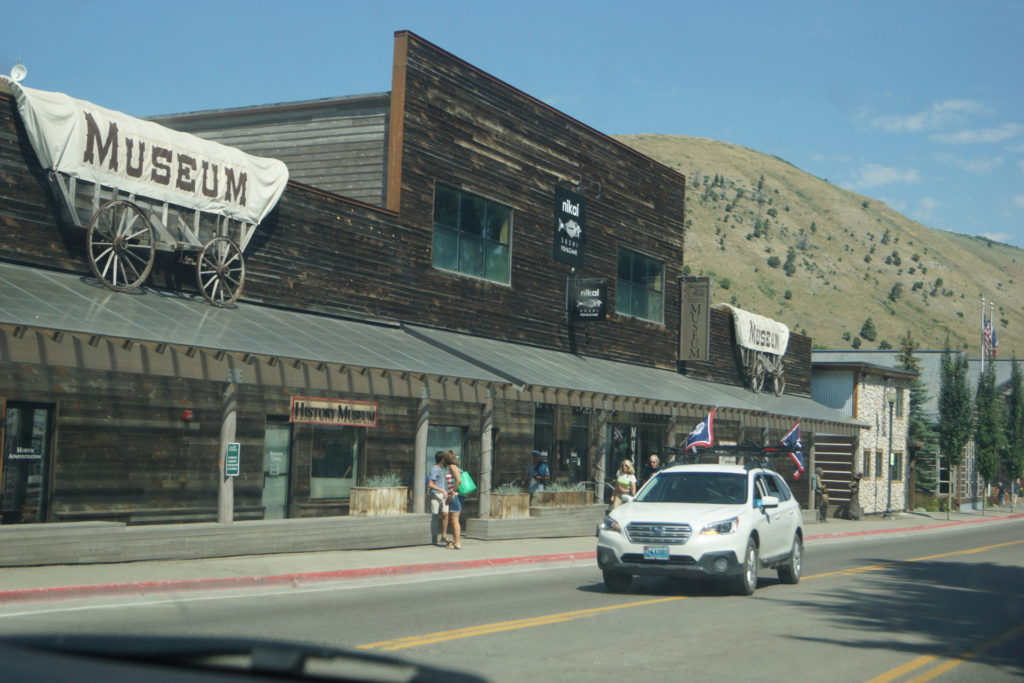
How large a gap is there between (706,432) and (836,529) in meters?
10.3

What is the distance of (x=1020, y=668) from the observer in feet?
32.3

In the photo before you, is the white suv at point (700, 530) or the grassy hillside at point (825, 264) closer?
the white suv at point (700, 530)

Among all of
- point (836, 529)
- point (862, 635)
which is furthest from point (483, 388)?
point (836, 529)

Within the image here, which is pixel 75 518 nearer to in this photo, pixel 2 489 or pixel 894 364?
pixel 2 489

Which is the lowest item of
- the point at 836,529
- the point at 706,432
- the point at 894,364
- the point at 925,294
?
the point at 836,529

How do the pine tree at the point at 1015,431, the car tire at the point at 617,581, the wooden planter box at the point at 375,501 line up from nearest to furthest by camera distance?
1. the car tire at the point at 617,581
2. the wooden planter box at the point at 375,501
3. the pine tree at the point at 1015,431

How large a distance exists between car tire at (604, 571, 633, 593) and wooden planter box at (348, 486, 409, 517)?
20.8 ft

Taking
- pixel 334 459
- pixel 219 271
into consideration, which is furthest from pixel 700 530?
pixel 219 271

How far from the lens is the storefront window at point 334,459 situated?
21.6 meters

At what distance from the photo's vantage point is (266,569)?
15453 millimetres

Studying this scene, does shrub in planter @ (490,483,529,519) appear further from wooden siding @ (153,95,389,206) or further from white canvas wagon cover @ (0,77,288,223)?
white canvas wagon cover @ (0,77,288,223)

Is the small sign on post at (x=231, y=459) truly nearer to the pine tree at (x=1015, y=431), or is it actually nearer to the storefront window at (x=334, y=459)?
the storefront window at (x=334, y=459)

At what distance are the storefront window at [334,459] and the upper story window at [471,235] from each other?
16.7ft

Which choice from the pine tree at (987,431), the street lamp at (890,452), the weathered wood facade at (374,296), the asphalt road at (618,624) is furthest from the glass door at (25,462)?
the pine tree at (987,431)
